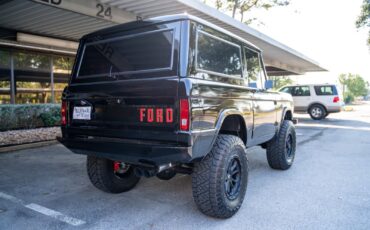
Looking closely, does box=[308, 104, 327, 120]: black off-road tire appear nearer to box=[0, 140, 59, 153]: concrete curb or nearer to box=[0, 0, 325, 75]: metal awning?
box=[0, 0, 325, 75]: metal awning

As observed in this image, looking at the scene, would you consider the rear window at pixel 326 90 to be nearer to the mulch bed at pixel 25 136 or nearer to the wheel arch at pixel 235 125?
the mulch bed at pixel 25 136

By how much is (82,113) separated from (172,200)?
157 centimetres

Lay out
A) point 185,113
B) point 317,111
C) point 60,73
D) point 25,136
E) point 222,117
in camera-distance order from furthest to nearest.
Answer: point 317,111 < point 60,73 < point 25,136 < point 222,117 < point 185,113

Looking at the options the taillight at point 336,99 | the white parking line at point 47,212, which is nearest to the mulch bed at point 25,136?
the white parking line at point 47,212

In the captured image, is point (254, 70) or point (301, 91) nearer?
point (254, 70)

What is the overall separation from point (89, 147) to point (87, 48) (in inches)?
49.9

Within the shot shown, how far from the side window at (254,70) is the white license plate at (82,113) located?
219cm

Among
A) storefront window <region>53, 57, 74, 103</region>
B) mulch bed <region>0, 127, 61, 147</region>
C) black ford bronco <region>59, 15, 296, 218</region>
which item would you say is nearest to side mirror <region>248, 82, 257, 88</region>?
black ford bronco <region>59, 15, 296, 218</region>

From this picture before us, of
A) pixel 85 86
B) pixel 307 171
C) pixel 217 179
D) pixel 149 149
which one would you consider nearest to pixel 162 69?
pixel 149 149

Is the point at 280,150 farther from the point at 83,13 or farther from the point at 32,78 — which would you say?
the point at 32,78

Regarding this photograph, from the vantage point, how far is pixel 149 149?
8.81ft

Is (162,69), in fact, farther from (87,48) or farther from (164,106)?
(87,48)

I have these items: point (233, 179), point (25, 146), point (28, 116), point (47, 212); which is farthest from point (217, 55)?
point (28, 116)

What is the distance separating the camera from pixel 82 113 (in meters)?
3.28
